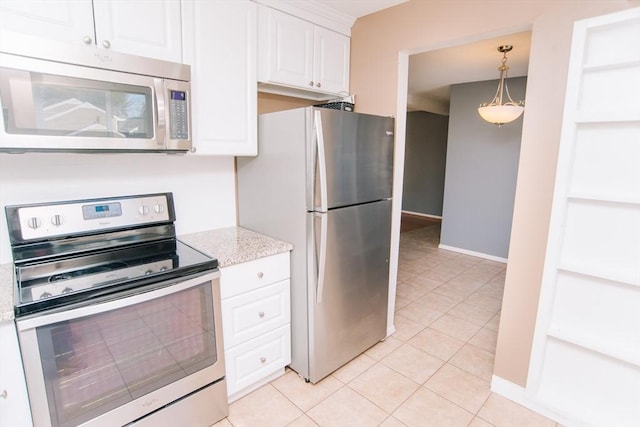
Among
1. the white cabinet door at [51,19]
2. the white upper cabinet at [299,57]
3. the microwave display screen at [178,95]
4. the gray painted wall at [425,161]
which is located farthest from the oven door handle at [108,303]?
the gray painted wall at [425,161]

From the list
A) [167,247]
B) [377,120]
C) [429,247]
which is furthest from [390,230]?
[429,247]

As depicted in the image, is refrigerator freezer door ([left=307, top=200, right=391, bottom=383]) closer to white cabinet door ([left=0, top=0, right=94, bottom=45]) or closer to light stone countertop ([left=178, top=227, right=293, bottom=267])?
light stone countertop ([left=178, top=227, right=293, bottom=267])

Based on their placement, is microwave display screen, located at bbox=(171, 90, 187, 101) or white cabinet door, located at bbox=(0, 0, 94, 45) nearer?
white cabinet door, located at bbox=(0, 0, 94, 45)

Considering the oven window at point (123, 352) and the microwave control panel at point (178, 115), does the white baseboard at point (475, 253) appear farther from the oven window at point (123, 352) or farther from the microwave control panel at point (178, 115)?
the microwave control panel at point (178, 115)

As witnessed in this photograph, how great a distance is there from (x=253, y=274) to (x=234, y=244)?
239 mm

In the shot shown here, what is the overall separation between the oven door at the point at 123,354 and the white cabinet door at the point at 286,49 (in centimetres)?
131

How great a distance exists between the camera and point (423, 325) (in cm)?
281

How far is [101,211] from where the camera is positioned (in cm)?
171

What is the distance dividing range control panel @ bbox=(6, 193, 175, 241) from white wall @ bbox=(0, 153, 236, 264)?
0.09 m

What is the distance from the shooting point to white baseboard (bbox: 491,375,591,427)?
175 cm

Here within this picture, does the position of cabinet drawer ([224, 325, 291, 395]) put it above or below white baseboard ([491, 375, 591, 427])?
above

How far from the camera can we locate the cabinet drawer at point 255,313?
1793 mm

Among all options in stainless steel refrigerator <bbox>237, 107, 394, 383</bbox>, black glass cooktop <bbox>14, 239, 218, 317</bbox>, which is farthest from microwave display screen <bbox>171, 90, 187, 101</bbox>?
black glass cooktop <bbox>14, 239, 218, 317</bbox>

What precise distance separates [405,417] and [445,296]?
181 centimetres
